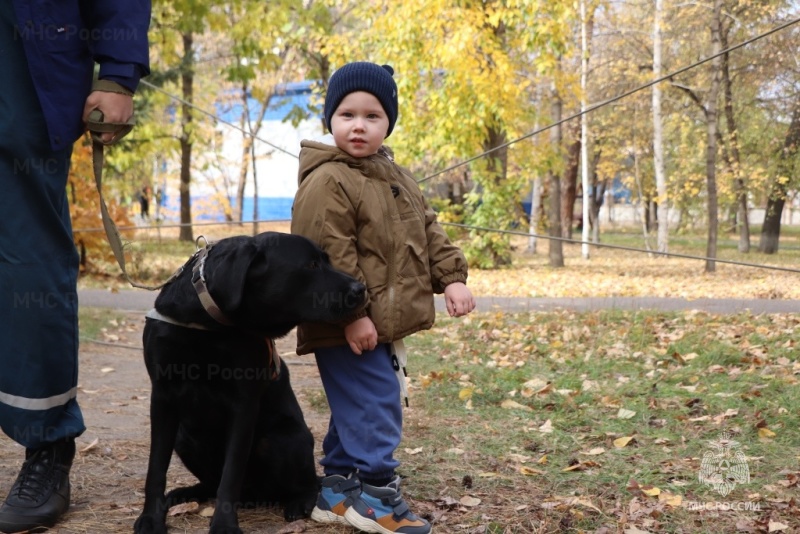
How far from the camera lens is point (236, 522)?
276 centimetres

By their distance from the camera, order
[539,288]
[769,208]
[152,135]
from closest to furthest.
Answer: [539,288], [152,135], [769,208]

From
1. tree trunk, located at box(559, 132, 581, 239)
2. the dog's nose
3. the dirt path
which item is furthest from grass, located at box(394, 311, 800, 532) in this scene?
tree trunk, located at box(559, 132, 581, 239)

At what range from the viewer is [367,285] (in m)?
2.91

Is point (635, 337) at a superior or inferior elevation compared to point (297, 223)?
inferior

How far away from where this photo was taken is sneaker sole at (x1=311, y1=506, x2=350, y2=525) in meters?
2.97

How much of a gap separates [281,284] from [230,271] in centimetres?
17

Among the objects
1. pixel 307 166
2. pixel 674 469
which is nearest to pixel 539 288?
pixel 674 469

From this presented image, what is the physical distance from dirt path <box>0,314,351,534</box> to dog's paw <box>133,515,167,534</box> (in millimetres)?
100

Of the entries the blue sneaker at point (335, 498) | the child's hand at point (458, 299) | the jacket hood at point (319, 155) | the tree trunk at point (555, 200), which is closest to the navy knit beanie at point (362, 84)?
the jacket hood at point (319, 155)

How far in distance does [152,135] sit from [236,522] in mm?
16362

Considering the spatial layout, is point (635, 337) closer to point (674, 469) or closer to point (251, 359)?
point (674, 469)

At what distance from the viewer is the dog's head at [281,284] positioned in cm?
272

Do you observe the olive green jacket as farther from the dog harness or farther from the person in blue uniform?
the person in blue uniform

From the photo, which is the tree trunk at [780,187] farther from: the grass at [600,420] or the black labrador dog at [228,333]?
the black labrador dog at [228,333]
